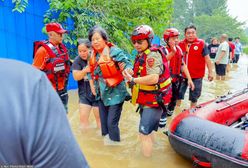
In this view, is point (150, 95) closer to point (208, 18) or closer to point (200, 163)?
Result: point (200, 163)

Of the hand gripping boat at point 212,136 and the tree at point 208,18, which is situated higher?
the tree at point 208,18

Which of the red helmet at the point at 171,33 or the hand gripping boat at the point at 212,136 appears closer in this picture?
the hand gripping boat at the point at 212,136

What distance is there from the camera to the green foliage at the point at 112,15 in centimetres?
587

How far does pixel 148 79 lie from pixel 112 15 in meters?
3.87

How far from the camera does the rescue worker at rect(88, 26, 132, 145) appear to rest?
350 cm

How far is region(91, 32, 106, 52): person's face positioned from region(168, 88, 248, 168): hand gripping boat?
1274 mm

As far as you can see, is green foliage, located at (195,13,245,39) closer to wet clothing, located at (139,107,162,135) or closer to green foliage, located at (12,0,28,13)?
green foliage, located at (12,0,28,13)

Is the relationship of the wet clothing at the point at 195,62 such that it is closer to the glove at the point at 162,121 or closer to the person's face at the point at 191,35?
Answer: the person's face at the point at 191,35

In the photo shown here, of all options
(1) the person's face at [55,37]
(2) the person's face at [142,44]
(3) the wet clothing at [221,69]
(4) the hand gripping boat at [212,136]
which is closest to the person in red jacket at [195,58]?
(4) the hand gripping boat at [212,136]

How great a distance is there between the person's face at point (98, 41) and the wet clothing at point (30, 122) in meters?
2.81

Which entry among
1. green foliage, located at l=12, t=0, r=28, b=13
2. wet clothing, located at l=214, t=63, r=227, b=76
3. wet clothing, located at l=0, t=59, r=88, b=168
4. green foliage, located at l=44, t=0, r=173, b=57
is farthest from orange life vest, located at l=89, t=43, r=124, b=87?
wet clothing, located at l=214, t=63, r=227, b=76

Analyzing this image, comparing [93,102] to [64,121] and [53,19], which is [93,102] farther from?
[64,121]

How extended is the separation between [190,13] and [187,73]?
50.6 metres

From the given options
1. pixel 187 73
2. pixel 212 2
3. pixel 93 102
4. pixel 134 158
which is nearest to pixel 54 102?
pixel 134 158
